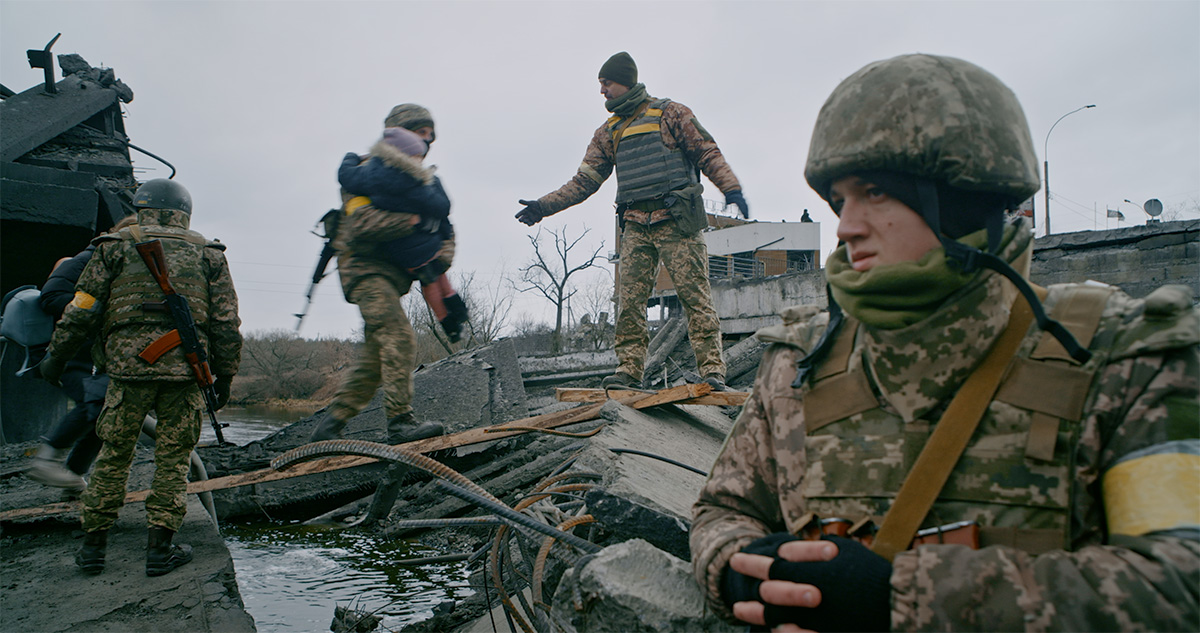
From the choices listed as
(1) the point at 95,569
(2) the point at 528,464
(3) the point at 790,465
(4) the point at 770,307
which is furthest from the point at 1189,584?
(4) the point at 770,307

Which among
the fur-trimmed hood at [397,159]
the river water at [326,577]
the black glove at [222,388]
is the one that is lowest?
the river water at [326,577]

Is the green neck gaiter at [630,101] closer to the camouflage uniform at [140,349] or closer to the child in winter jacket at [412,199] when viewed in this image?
the child in winter jacket at [412,199]

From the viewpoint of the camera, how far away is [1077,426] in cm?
113

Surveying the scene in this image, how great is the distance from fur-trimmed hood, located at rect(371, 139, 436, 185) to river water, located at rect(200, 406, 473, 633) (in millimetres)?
2544

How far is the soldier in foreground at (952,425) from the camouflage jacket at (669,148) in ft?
10.8

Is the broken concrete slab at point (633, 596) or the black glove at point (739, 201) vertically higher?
the black glove at point (739, 201)

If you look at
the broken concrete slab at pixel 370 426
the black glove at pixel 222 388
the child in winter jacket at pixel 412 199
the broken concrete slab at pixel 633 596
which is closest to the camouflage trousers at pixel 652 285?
the child in winter jacket at pixel 412 199

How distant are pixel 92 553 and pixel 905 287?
14.0 feet

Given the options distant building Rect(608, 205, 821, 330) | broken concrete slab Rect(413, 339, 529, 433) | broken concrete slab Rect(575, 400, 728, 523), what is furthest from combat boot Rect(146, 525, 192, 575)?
distant building Rect(608, 205, 821, 330)

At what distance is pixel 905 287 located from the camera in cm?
125

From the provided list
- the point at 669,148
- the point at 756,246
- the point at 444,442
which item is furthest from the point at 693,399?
the point at 756,246

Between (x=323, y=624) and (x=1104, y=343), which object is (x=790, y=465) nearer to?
(x=1104, y=343)

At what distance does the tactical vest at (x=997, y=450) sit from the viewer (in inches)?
44.5

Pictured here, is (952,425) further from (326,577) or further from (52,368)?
(52,368)
